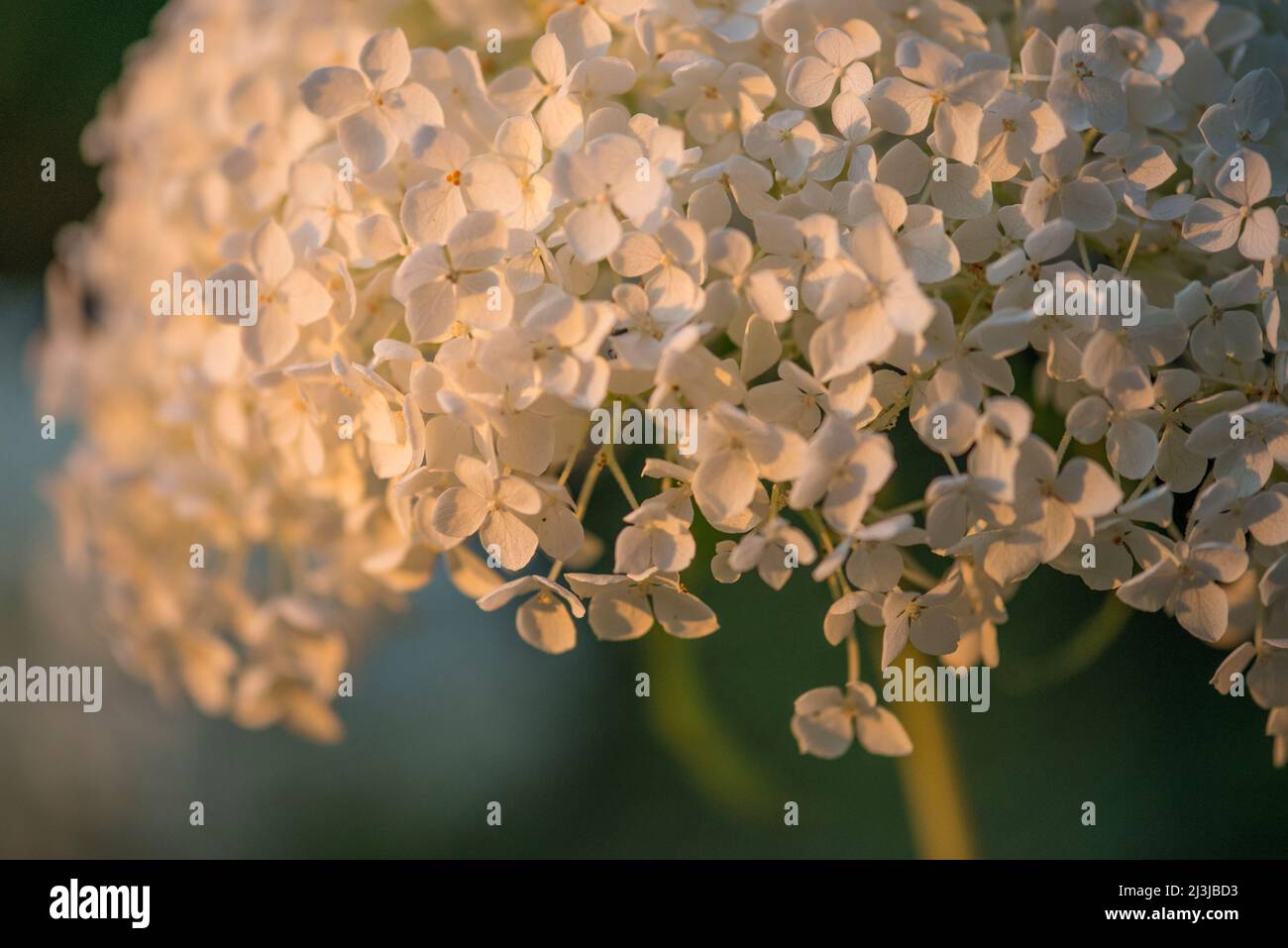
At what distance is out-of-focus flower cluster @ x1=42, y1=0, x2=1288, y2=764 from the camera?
31 cm

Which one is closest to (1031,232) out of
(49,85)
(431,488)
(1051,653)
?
(431,488)

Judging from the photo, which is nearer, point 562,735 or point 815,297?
point 815,297

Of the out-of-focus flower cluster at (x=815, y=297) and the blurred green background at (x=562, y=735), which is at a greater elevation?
the out-of-focus flower cluster at (x=815, y=297)

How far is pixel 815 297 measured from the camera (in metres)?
0.32

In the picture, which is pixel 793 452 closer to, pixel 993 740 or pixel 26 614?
pixel 993 740

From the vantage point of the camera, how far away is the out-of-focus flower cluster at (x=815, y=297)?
1.03ft

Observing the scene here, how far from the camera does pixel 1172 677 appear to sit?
766 millimetres

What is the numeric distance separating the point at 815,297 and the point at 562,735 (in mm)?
638

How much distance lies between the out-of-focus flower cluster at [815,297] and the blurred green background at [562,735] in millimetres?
380

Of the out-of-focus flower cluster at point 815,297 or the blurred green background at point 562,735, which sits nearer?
the out-of-focus flower cluster at point 815,297

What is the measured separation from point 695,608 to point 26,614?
650 mm

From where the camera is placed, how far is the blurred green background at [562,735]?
30.4 inches

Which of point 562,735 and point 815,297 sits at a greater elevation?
point 815,297

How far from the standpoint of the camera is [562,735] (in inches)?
34.6
